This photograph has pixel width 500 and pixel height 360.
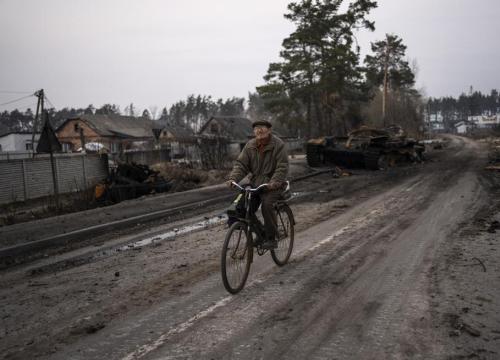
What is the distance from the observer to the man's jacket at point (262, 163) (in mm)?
5664

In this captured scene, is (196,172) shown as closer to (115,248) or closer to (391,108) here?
(115,248)

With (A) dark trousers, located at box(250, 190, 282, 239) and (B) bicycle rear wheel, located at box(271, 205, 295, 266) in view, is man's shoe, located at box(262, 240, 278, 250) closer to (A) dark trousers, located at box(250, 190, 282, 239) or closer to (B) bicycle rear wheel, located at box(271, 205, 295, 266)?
(A) dark trousers, located at box(250, 190, 282, 239)

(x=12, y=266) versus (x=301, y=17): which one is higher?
(x=301, y=17)

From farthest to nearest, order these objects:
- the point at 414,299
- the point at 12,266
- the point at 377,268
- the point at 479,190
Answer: the point at 479,190
the point at 12,266
the point at 377,268
the point at 414,299

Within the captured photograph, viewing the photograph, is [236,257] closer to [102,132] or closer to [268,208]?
[268,208]

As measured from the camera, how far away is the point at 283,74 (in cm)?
3722

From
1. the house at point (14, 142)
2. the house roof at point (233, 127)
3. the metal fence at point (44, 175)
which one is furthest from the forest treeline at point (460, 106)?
the metal fence at point (44, 175)

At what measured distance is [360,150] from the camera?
828 inches

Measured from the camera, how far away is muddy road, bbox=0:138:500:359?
3746 mm

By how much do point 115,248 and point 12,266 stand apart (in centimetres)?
156

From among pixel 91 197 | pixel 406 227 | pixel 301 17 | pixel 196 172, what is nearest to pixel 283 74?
pixel 301 17

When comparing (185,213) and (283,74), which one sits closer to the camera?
(185,213)

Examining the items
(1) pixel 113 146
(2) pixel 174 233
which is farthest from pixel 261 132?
(1) pixel 113 146

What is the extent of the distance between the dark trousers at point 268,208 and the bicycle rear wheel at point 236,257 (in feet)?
1.15
